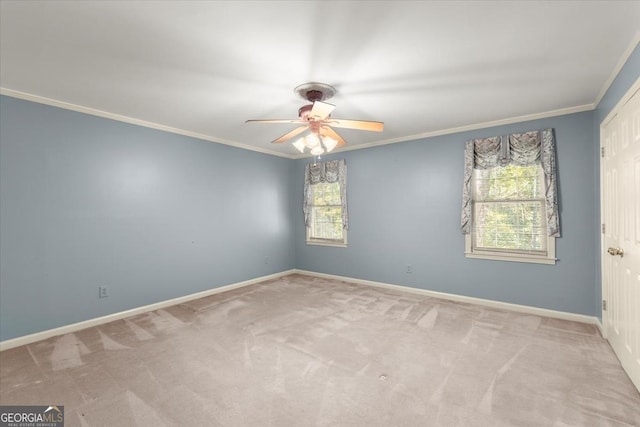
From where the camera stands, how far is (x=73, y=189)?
333 cm

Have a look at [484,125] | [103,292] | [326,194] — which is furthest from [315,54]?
[326,194]

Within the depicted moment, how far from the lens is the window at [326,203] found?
551 centimetres

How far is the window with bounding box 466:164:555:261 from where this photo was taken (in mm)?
3787

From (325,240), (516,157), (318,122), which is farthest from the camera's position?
(325,240)

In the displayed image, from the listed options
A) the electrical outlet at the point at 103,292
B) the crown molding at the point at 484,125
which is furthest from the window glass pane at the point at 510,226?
the electrical outlet at the point at 103,292

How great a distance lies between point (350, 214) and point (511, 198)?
2.50m

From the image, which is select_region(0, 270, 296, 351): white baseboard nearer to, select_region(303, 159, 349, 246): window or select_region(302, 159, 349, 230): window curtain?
select_region(303, 159, 349, 246): window

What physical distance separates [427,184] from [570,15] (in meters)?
2.87

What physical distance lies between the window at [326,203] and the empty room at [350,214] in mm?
260

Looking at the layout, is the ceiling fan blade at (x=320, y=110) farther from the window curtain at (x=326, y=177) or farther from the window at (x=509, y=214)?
the window curtain at (x=326, y=177)

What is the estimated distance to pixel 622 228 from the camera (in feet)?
7.98

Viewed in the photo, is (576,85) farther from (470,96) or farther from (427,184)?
(427,184)

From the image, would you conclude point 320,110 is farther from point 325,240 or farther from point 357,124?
point 325,240

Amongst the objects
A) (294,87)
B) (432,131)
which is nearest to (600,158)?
(432,131)
